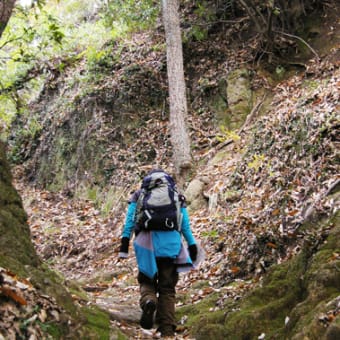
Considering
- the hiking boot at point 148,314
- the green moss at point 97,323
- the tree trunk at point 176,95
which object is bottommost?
the hiking boot at point 148,314

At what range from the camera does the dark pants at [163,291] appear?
214 inches

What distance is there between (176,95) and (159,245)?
285 inches

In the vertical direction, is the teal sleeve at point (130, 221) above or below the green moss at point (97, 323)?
above

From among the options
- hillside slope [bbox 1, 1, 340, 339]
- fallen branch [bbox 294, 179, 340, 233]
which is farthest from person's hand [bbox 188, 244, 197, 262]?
fallen branch [bbox 294, 179, 340, 233]

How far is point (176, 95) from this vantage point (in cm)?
1212

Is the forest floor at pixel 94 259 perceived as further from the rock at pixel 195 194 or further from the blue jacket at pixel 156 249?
the rock at pixel 195 194

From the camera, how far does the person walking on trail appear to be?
5.36 metres

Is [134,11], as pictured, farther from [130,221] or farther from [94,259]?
[130,221]

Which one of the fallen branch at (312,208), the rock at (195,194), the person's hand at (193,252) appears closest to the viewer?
the fallen branch at (312,208)

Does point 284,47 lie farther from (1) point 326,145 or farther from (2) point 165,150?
(1) point 326,145

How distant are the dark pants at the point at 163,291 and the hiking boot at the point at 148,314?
3.2 inches

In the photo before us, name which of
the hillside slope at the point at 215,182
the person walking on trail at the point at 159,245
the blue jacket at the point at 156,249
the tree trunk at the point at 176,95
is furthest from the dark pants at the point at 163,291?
the tree trunk at the point at 176,95

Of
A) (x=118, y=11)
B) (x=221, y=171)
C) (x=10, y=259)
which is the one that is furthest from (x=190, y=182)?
(x=10, y=259)

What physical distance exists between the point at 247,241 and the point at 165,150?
7.14 metres
